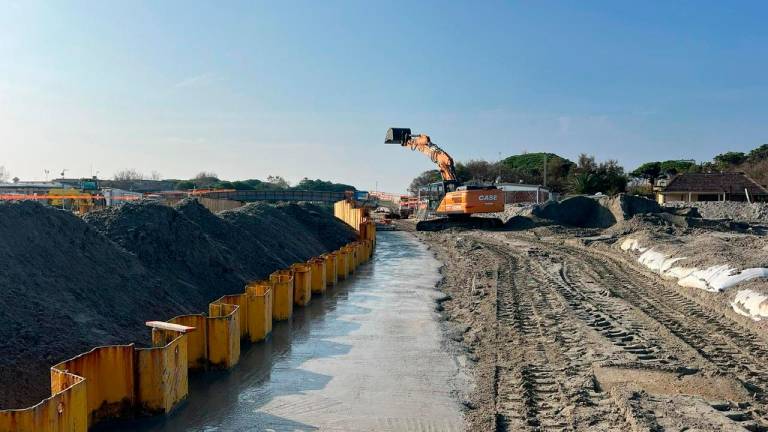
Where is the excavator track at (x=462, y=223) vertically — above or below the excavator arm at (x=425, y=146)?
below

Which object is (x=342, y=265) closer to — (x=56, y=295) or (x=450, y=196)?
(x=56, y=295)

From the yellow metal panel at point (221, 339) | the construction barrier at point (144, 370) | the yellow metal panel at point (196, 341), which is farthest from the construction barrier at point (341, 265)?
the yellow metal panel at point (196, 341)

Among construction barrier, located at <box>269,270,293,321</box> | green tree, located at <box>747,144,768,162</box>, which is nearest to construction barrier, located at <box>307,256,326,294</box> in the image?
construction barrier, located at <box>269,270,293,321</box>

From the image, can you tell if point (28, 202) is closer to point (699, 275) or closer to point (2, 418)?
point (2, 418)

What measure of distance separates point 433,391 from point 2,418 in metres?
3.90

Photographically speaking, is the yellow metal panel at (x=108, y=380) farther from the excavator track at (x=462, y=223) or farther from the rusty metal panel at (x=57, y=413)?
the excavator track at (x=462, y=223)

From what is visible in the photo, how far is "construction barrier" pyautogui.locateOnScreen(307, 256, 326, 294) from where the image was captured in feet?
39.0

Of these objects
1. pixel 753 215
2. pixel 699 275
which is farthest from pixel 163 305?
pixel 753 215

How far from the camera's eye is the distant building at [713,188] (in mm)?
43825

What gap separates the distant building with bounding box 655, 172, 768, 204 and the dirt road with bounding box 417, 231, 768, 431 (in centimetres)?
3692

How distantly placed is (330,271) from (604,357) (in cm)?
755

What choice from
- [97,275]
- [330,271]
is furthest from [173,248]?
[330,271]

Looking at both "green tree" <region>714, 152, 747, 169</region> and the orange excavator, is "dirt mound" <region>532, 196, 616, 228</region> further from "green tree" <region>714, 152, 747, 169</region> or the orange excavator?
"green tree" <region>714, 152, 747, 169</region>

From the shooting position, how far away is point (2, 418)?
3.81 meters
